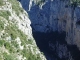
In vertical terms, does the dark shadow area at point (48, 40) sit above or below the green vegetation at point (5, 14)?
below

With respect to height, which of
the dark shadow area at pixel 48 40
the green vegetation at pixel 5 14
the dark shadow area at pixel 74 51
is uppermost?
the green vegetation at pixel 5 14

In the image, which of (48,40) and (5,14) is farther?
(48,40)

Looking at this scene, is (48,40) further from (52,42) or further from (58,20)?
(58,20)

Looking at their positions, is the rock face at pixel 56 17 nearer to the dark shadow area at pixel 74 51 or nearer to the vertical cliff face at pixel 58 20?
the vertical cliff face at pixel 58 20

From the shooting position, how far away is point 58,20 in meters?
90.1

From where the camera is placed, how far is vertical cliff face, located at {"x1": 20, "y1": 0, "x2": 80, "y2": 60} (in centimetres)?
7595

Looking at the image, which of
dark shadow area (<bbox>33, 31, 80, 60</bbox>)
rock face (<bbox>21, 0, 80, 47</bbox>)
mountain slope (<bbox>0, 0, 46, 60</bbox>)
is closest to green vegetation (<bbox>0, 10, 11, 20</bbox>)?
mountain slope (<bbox>0, 0, 46, 60</bbox>)

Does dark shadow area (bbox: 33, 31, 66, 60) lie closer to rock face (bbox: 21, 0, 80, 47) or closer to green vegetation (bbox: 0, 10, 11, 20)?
rock face (bbox: 21, 0, 80, 47)

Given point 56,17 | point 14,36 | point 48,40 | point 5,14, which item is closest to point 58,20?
point 56,17

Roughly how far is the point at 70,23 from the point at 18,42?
52258 mm

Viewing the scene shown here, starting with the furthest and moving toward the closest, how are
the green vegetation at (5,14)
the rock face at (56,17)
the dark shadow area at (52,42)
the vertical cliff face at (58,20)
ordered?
the rock face at (56,17) < the vertical cliff face at (58,20) < the dark shadow area at (52,42) < the green vegetation at (5,14)

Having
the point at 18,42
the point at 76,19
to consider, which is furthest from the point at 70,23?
the point at 18,42

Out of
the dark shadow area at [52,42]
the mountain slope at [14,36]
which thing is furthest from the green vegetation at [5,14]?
the dark shadow area at [52,42]

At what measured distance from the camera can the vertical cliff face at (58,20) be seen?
75950 mm
